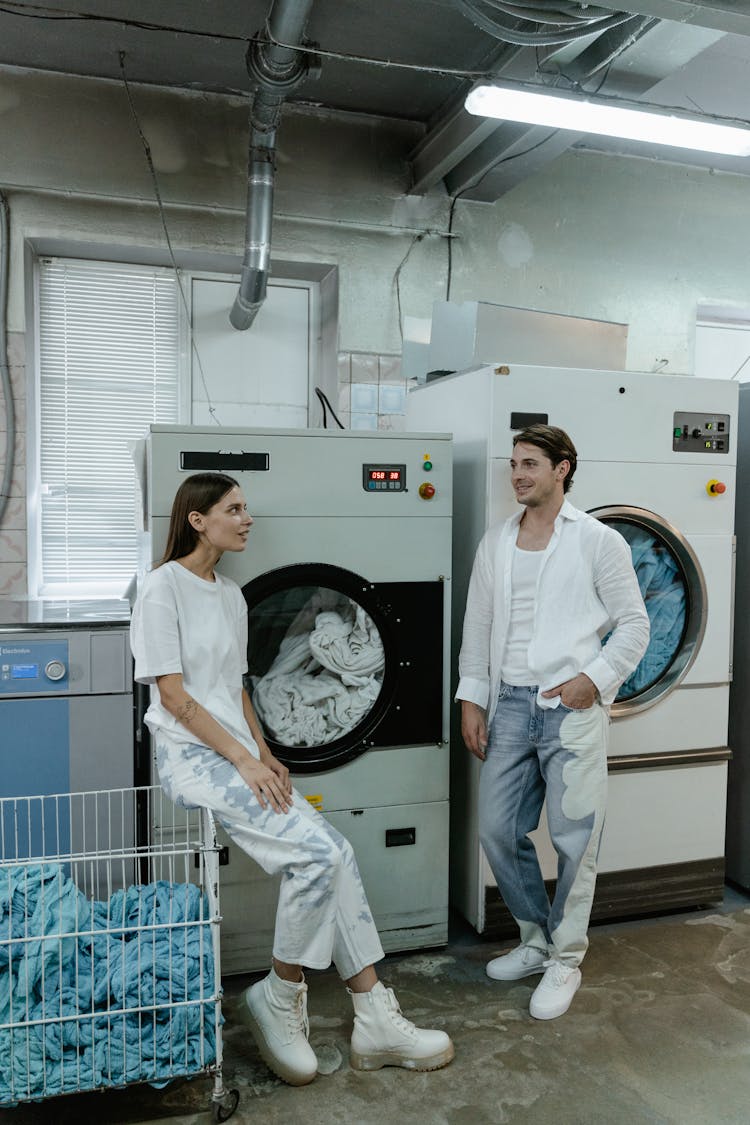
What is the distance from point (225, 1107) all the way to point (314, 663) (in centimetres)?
117

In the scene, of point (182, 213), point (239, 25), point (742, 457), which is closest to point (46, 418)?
point (182, 213)

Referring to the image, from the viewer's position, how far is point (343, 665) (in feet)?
8.71

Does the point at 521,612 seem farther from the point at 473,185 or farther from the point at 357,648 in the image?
the point at 473,185

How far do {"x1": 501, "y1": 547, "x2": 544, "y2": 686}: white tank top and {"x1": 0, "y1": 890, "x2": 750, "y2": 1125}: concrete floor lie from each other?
2.98 ft

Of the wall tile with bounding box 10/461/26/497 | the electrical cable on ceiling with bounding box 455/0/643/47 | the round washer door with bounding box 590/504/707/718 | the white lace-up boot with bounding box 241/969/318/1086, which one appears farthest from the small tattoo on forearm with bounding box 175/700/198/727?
the wall tile with bounding box 10/461/26/497

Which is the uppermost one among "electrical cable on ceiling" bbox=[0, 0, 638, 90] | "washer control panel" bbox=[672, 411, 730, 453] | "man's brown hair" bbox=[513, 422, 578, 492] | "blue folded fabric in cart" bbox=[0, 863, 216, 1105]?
"electrical cable on ceiling" bbox=[0, 0, 638, 90]

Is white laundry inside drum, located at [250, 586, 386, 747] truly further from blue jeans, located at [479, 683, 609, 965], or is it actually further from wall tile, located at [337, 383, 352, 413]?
wall tile, located at [337, 383, 352, 413]

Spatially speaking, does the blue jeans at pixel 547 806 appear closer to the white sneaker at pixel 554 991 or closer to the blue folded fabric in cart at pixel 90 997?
the white sneaker at pixel 554 991

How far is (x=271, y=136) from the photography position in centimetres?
360

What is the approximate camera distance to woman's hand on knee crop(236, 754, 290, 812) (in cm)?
210

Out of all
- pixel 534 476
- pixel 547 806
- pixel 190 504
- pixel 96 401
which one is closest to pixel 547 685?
pixel 547 806

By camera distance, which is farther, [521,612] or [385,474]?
[385,474]

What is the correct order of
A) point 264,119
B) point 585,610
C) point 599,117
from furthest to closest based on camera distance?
point 264,119
point 599,117
point 585,610

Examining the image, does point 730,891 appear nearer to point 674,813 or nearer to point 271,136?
point 674,813
